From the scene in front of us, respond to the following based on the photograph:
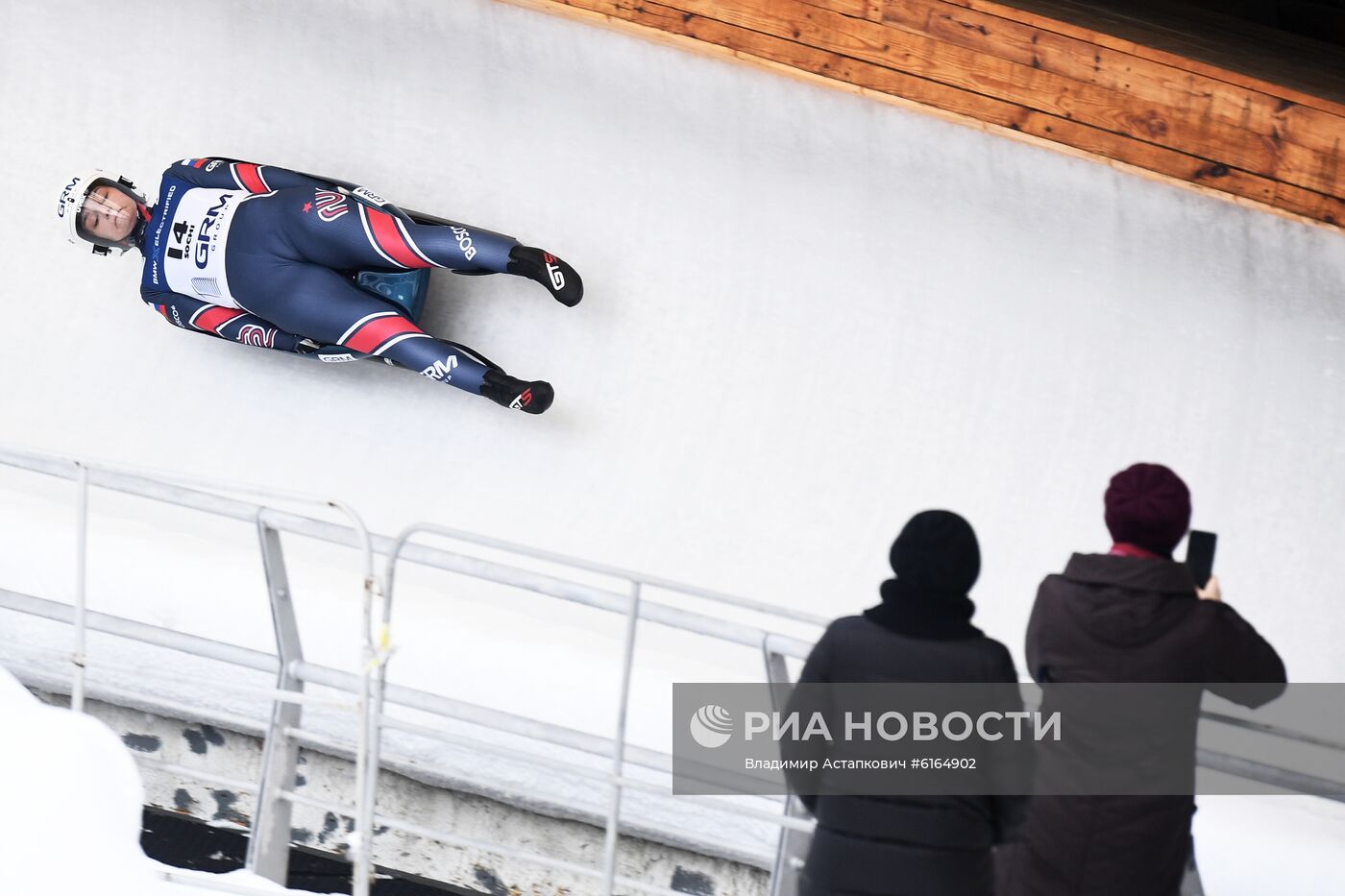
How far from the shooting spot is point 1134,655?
1.89 meters

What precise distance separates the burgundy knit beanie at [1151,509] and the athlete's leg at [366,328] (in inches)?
73.7

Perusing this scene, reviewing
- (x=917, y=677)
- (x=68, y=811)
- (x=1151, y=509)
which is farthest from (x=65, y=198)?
(x=1151, y=509)

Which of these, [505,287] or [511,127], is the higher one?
[511,127]

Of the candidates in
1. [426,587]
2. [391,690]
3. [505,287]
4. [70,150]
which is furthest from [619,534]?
[70,150]

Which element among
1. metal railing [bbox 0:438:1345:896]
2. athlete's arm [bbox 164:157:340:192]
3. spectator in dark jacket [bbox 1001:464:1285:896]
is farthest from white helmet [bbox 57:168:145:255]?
spectator in dark jacket [bbox 1001:464:1285:896]

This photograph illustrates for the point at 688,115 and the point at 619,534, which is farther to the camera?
the point at 688,115

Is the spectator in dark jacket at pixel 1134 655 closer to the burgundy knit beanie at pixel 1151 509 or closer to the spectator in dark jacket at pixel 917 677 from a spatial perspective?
the burgundy knit beanie at pixel 1151 509

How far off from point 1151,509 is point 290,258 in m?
2.81

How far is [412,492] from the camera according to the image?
12.8 feet

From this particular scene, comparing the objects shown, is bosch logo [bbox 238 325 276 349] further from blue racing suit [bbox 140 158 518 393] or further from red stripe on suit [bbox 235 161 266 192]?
red stripe on suit [bbox 235 161 266 192]

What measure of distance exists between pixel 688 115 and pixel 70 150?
87.9 inches

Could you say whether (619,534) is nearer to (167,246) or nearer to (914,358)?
(914,358)

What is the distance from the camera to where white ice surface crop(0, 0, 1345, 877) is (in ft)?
11.5

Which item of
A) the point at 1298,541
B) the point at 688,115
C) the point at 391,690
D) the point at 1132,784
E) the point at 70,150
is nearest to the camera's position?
the point at 1132,784
